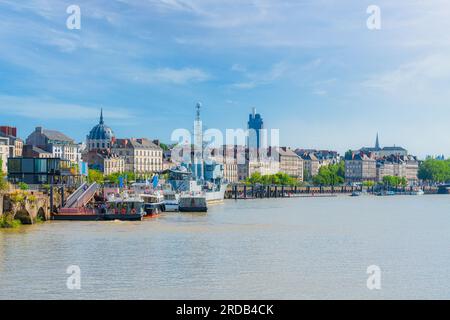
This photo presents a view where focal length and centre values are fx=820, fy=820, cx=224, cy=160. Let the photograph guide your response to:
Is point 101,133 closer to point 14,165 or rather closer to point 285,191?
point 285,191

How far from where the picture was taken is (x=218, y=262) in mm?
31656

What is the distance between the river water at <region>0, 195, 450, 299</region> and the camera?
82.2 feet

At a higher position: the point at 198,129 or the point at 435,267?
the point at 198,129

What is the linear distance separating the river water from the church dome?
111 meters

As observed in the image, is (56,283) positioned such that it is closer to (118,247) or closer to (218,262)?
(218,262)

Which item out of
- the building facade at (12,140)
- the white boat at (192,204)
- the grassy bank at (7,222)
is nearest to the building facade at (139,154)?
the building facade at (12,140)

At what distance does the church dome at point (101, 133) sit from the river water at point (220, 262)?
110608mm

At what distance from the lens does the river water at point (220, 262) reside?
25.0 metres

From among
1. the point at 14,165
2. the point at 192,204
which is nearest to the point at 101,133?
the point at 192,204

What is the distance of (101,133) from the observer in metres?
160

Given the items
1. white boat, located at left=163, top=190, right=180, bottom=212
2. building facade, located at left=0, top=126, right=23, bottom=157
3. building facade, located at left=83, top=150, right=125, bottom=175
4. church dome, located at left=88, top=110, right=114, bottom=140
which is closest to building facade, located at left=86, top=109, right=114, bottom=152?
church dome, located at left=88, top=110, right=114, bottom=140
